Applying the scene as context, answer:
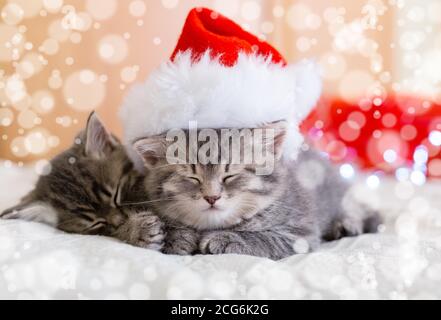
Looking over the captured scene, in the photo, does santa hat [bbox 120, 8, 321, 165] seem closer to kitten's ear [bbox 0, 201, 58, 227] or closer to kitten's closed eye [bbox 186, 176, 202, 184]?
kitten's closed eye [bbox 186, 176, 202, 184]

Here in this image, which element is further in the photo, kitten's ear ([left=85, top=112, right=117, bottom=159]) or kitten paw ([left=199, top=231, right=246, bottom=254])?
kitten's ear ([left=85, top=112, right=117, bottom=159])

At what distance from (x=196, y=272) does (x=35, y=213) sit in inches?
22.1

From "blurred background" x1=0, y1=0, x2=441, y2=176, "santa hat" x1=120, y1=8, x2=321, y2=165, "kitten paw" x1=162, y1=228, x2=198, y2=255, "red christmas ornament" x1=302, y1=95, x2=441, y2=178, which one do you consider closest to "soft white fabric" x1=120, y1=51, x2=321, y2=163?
"santa hat" x1=120, y1=8, x2=321, y2=165

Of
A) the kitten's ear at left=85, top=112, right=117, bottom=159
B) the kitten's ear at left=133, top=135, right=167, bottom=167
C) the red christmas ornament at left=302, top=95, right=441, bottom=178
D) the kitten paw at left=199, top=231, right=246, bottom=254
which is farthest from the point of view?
the red christmas ornament at left=302, top=95, right=441, bottom=178

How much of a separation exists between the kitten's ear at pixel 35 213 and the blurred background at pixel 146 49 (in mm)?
1876

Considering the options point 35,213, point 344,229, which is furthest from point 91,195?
point 344,229

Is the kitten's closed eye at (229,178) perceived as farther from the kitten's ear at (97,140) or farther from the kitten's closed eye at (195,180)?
the kitten's ear at (97,140)

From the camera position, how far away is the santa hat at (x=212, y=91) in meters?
1.23

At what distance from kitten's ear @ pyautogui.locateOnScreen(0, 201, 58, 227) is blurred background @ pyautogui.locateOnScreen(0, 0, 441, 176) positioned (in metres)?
1.88

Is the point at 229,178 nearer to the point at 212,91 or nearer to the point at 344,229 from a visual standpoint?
the point at 212,91

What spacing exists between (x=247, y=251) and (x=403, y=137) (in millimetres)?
1902

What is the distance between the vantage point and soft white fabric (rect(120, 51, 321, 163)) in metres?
1.23

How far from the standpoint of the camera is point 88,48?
3.12 metres

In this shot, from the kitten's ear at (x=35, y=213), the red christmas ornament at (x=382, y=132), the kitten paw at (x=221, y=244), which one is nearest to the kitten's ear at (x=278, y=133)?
the kitten paw at (x=221, y=244)
